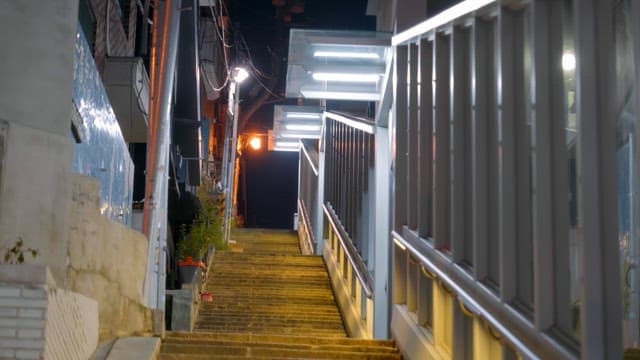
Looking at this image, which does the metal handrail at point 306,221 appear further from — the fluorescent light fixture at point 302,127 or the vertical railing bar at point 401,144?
the vertical railing bar at point 401,144

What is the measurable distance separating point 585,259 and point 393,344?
4490 millimetres

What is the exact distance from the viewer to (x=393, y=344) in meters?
7.15

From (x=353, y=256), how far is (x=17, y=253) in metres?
6.09

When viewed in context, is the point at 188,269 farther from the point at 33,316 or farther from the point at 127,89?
the point at 33,316

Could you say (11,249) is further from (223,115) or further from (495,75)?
(223,115)

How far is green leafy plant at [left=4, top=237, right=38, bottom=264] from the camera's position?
16.7ft

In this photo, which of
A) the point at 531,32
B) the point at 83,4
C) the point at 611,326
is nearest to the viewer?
the point at 611,326

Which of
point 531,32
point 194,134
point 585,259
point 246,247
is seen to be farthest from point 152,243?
point 246,247

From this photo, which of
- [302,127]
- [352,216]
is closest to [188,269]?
[352,216]

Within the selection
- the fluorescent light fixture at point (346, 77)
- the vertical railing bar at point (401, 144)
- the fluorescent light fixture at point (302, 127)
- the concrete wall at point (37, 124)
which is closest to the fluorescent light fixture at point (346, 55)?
the fluorescent light fixture at point (346, 77)

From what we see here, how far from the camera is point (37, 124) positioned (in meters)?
5.38

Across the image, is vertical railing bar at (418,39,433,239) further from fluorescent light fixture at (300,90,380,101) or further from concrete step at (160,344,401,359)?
fluorescent light fixture at (300,90,380,101)

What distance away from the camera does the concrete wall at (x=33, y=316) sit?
4.38 m

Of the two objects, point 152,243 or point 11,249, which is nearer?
point 11,249
